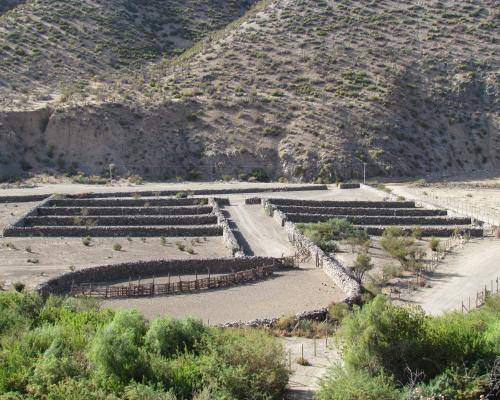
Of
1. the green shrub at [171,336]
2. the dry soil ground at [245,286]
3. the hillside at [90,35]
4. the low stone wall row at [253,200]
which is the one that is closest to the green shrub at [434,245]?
the dry soil ground at [245,286]

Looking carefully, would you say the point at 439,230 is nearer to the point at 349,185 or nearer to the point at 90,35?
the point at 349,185

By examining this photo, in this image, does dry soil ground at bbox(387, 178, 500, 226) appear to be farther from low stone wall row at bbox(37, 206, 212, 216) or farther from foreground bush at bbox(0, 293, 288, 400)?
foreground bush at bbox(0, 293, 288, 400)

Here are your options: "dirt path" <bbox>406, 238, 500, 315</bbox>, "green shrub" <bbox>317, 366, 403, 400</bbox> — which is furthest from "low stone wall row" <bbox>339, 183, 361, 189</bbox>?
"green shrub" <bbox>317, 366, 403, 400</bbox>

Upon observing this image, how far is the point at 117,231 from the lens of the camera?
3541 cm

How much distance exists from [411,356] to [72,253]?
20.9m

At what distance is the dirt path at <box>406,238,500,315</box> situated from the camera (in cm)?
2333

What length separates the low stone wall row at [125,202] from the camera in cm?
4234

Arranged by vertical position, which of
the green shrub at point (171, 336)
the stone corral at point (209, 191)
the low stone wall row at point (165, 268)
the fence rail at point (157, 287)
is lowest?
the fence rail at point (157, 287)

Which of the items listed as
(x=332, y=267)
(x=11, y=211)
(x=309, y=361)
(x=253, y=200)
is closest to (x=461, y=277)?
(x=332, y=267)

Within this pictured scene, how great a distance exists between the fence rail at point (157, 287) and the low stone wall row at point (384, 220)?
13.3 meters

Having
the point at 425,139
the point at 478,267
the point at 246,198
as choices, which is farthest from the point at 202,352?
the point at 425,139

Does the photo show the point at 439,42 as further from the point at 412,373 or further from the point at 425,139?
the point at 412,373

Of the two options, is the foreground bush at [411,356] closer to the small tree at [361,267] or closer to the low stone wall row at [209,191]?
the small tree at [361,267]

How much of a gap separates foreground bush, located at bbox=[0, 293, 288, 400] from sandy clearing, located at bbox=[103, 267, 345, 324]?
600 centimetres
